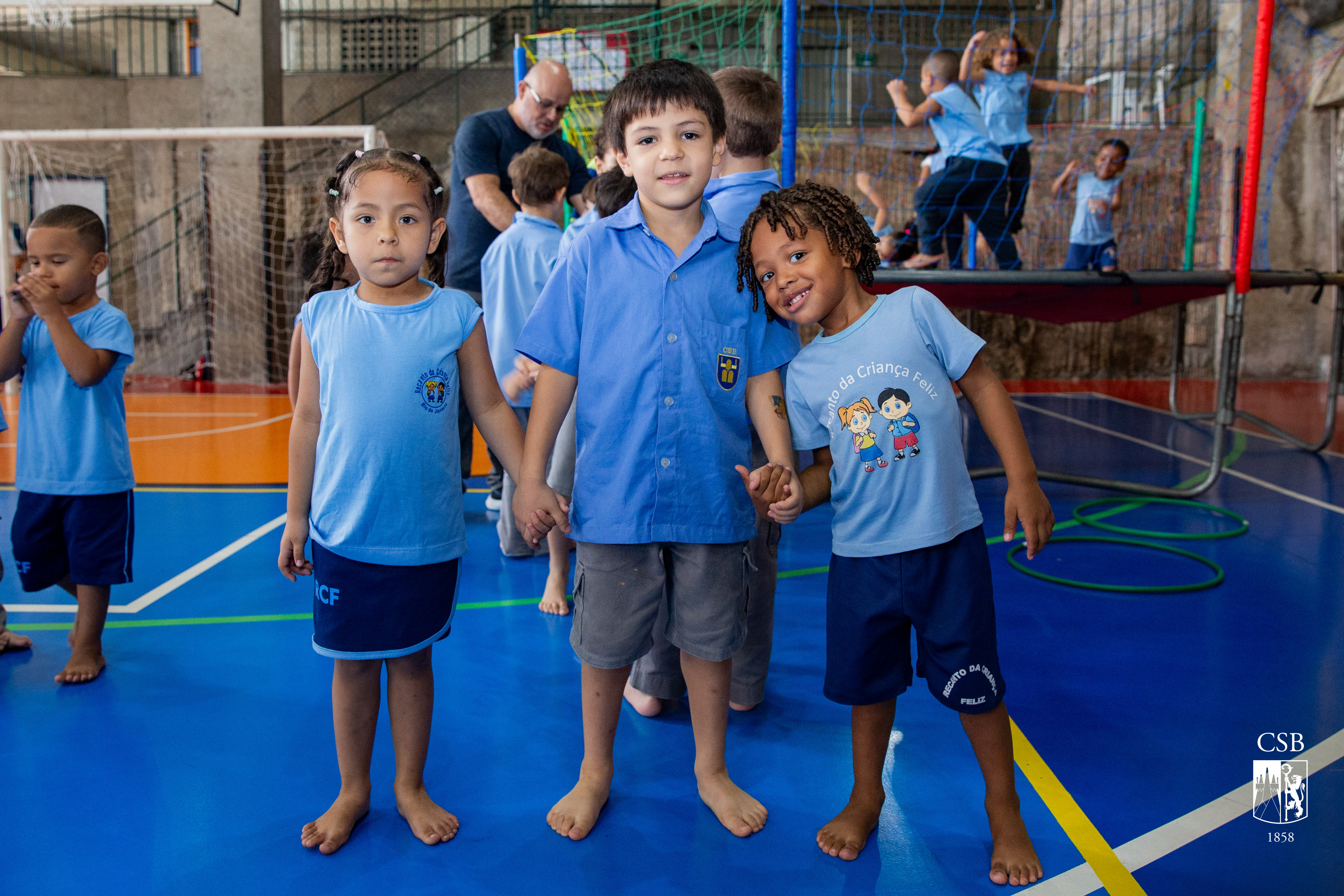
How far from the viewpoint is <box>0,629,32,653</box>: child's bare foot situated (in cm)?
244

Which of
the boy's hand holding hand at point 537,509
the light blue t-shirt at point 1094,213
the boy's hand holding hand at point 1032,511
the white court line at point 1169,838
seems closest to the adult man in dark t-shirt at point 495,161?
the boy's hand holding hand at point 537,509

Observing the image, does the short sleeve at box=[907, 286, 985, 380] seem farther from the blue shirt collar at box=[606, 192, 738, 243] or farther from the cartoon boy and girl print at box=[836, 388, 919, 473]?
the blue shirt collar at box=[606, 192, 738, 243]

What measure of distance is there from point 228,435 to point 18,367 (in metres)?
3.96

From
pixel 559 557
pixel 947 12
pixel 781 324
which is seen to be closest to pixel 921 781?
pixel 781 324

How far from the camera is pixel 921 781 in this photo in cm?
Answer: 181

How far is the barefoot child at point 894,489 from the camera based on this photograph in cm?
151

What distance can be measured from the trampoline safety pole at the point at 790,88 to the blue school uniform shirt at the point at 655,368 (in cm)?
171

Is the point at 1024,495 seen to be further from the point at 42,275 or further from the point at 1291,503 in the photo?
the point at 1291,503

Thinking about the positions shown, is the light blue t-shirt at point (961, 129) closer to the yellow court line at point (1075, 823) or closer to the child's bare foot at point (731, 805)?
the yellow court line at point (1075, 823)

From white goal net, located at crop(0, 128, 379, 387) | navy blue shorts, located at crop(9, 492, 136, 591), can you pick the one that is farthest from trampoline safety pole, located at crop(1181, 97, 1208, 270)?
white goal net, located at crop(0, 128, 379, 387)

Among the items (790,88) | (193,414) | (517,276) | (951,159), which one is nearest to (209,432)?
(193,414)

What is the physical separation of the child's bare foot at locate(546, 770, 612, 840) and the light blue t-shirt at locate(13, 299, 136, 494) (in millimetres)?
1388

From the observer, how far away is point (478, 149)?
11.5 ft

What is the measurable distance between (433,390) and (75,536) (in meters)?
1.30
